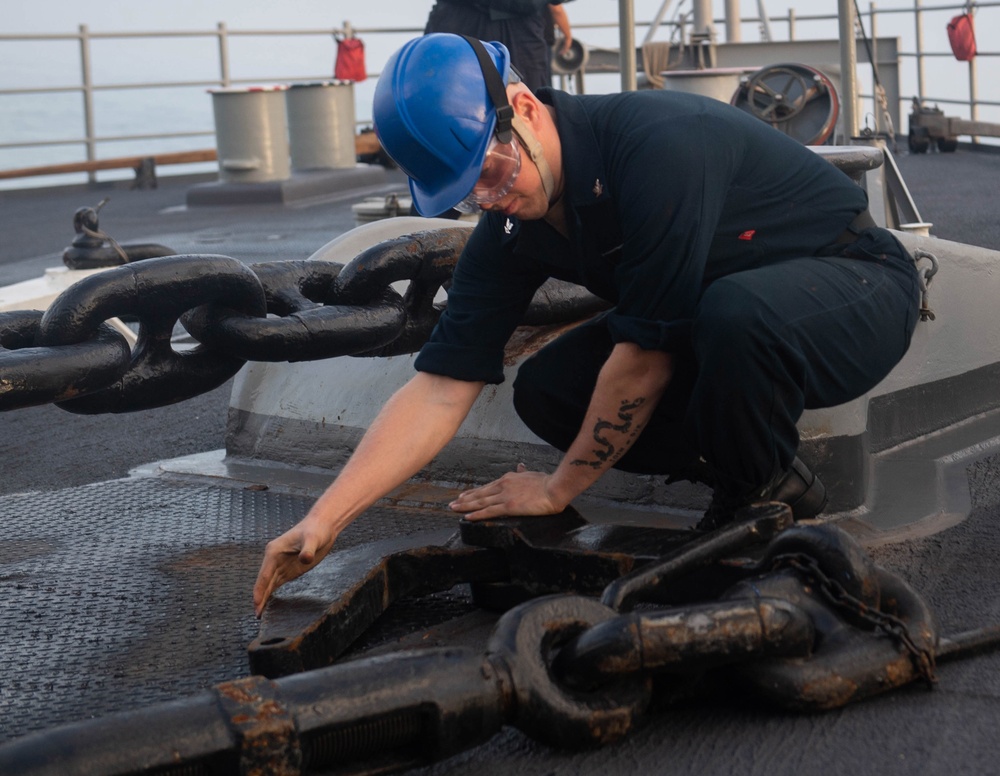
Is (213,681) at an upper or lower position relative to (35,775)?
lower

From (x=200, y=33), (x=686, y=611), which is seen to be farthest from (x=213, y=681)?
(x=200, y=33)

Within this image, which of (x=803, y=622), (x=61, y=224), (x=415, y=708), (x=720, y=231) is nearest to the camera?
(x=415, y=708)

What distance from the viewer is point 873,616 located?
64.0 inches

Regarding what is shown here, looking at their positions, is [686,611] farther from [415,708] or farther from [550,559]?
[550,559]

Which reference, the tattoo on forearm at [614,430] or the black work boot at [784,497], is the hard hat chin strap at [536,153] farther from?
the black work boot at [784,497]

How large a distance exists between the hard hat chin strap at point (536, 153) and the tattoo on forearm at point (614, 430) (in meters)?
0.36

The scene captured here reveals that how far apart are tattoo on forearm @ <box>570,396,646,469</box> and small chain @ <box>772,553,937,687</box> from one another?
19.8 inches

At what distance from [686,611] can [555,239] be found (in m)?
0.87

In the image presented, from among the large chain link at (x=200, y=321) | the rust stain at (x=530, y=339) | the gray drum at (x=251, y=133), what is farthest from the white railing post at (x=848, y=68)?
the gray drum at (x=251, y=133)

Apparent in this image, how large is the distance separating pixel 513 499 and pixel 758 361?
49cm

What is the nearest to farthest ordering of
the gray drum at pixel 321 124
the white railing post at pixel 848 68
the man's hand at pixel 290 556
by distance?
1. the man's hand at pixel 290 556
2. the white railing post at pixel 848 68
3. the gray drum at pixel 321 124

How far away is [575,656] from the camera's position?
1493 mm

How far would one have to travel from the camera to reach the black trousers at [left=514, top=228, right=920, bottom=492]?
200 cm

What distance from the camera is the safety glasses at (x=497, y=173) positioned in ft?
6.54
